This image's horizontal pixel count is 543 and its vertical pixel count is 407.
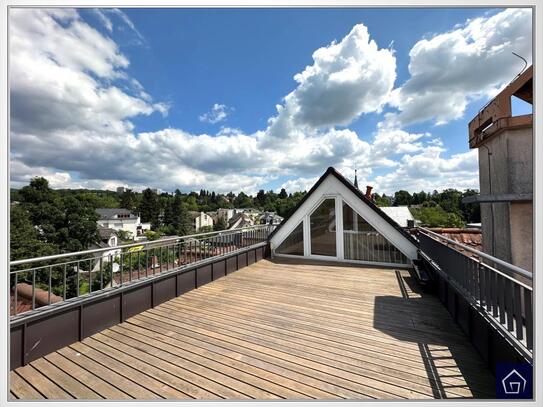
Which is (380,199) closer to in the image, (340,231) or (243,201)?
(340,231)

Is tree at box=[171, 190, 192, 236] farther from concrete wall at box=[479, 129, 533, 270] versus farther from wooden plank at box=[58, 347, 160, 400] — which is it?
concrete wall at box=[479, 129, 533, 270]

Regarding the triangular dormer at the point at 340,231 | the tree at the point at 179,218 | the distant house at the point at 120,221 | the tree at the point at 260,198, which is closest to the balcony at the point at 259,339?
the triangular dormer at the point at 340,231

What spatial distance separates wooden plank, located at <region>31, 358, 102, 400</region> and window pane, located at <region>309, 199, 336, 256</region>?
17.3 ft

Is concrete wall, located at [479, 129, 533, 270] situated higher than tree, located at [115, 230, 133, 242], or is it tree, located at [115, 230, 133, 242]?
concrete wall, located at [479, 129, 533, 270]

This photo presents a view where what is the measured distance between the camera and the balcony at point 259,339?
175 cm

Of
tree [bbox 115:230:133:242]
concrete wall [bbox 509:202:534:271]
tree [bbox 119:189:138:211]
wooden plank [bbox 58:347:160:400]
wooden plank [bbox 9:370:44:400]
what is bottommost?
tree [bbox 115:230:133:242]

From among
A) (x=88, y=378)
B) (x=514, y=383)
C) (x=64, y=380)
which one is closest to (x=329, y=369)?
(x=514, y=383)

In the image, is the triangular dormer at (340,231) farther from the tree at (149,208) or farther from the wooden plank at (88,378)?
the tree at (149,208)

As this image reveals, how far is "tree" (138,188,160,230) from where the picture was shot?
6638 centimetres

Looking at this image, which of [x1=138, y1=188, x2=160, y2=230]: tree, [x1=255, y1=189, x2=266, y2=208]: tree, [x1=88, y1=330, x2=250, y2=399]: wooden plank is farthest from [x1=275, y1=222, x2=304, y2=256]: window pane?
[x1=255, y1=189, x2=266, y2=208]: tree

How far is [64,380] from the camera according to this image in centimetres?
187

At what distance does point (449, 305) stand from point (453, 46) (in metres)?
3.12

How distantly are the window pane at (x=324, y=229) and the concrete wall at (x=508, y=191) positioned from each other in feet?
10.1

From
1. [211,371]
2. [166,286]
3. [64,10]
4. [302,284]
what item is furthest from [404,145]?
[166,286]
